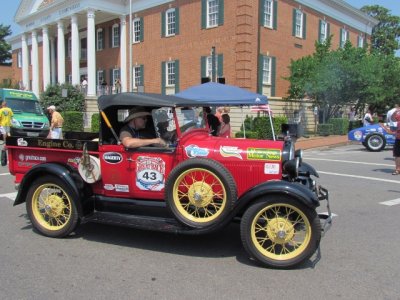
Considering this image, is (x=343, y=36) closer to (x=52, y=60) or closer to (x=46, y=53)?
(x=46, y=53)

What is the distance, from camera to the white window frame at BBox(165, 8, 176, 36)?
26156 mm

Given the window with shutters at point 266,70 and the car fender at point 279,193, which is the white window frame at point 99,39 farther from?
the car fender at point 279,193

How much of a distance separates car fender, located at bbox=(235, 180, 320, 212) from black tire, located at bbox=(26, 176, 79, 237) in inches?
82.6

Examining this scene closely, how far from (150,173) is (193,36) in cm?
2136

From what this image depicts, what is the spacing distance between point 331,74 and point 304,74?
1945 mm

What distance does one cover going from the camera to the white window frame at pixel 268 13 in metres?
23.7

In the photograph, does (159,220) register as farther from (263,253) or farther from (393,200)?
(393,200)

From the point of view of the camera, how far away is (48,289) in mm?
3721

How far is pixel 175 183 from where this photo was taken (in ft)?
14.9

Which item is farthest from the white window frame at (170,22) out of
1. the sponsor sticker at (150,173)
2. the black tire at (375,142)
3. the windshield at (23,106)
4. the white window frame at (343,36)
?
the sponsor sticker at (150,173)

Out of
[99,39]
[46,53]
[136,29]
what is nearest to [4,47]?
[46,53]

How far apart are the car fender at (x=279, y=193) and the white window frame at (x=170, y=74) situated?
2290 centimetres

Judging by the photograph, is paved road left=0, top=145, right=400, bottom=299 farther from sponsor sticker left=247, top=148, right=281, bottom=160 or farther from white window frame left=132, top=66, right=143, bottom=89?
white window frame left=132, top=66, right=143, bottom=89

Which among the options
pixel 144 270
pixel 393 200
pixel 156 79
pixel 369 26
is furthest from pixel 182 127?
pixel 369 26
